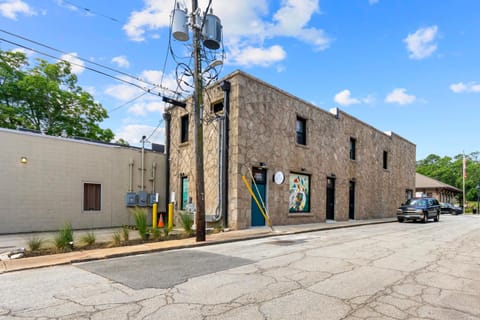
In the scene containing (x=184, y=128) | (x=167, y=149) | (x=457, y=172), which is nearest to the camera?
(x=184, y=128)

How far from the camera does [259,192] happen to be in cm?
1504

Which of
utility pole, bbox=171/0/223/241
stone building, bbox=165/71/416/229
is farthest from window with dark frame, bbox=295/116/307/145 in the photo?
utility pole, bbox=171/0/223/241

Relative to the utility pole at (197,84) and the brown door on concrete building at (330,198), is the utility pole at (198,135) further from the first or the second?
the brown door on concrete building at (330,198)

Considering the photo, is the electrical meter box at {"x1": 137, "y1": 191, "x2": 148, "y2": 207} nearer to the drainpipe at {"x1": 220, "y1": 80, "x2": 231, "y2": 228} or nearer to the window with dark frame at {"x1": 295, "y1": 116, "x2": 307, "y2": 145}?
the drainpipe at {"x1": 220, "y1": 80, "x2": 231, "y2": 228}

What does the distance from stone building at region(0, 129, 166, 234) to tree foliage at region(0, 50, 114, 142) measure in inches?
543

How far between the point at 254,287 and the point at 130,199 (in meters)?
12.6

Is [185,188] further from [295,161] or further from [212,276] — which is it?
[212,276]

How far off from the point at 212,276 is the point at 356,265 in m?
3.48

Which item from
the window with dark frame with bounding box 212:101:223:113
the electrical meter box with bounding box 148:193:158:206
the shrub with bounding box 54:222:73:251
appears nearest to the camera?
the shrub with bounding box 54:222:73:251

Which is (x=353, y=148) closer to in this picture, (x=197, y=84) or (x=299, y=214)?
(x=299, y=214)

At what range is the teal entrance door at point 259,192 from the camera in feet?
48.3

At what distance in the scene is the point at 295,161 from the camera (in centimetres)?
1689

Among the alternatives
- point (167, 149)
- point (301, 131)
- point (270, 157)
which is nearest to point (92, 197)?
point (167, 149)

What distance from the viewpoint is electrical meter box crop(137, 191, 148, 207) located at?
1672 centimetres
